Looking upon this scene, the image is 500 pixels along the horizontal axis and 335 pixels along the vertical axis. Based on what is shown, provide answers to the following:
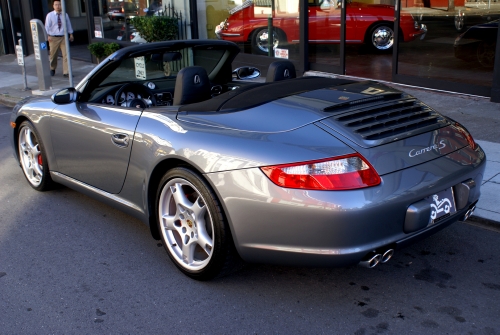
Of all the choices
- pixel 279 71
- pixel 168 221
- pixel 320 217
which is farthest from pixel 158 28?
pixel 320 217

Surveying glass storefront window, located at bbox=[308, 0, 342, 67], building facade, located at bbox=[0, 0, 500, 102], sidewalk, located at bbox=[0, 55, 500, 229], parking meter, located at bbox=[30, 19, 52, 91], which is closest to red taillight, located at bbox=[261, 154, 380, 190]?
sidewalk, located at bbox=[0, 55, 500, 229]

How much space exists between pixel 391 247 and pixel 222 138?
1.18 meters

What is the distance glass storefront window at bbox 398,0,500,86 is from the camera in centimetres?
855

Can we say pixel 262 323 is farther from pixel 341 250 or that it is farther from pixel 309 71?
pixel 309 71

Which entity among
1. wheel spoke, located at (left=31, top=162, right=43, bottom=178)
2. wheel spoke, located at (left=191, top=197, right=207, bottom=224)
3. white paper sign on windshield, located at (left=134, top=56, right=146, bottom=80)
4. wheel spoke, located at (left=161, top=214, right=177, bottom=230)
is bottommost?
wheel spoke, located at (left=31, top=162, right=43, bottom=178)

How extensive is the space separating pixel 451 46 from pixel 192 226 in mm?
6920

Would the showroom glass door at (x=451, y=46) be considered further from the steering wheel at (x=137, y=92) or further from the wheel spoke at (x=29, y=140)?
the wheel spoke at (x=29, y=140)

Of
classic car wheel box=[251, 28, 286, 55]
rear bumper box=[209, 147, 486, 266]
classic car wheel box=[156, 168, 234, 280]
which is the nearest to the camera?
rear bumper box=[209, 147, 486, 266]

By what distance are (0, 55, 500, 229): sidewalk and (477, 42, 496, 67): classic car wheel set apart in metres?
0.55

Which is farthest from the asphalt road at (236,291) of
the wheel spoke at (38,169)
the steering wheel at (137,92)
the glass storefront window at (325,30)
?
the glass storefront window at (325,30)

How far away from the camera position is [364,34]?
1084 centimetres

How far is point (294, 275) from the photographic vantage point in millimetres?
3842

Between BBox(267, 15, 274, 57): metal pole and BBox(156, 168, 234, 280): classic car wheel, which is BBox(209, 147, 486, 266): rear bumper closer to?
BBox(156, 168, 234, 280): classic car wheel

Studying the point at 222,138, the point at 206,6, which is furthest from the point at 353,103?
the point at 206,6
